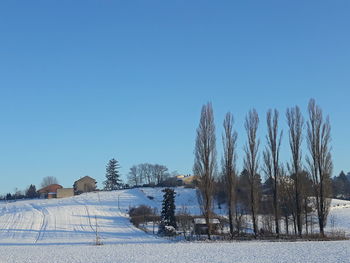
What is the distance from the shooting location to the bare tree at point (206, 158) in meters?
33.1

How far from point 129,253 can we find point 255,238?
12565mm

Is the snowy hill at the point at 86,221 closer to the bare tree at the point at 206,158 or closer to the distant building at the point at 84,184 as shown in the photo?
the bare tree at the point at 206,158

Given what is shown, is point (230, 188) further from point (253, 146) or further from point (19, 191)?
point (19, 191)

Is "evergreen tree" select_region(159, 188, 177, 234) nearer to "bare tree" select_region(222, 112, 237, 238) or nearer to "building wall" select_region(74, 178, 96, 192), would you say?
"bare tree" select_region(222, 112, 237, 238)

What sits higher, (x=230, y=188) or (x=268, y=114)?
(x=268, y=114)

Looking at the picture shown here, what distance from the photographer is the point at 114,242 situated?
121 feet

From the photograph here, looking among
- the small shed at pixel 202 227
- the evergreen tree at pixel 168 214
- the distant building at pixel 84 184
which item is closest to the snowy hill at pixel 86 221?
the evergreen tree at pixel 168 214

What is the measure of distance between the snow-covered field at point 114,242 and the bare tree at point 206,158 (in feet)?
13.2

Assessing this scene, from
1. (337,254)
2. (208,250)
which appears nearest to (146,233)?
(208,250)

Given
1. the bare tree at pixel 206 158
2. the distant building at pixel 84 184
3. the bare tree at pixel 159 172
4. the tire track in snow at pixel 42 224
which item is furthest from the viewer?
the bare tree at pixel 159 172

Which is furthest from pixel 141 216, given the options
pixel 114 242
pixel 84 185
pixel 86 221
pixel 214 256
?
pixel 84 185

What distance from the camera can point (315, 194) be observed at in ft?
112

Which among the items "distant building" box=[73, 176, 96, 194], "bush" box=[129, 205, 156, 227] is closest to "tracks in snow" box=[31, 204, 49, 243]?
"bush" box=[129, 205, 156, 227]

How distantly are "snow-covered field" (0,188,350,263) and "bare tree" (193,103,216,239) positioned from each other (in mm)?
4034
